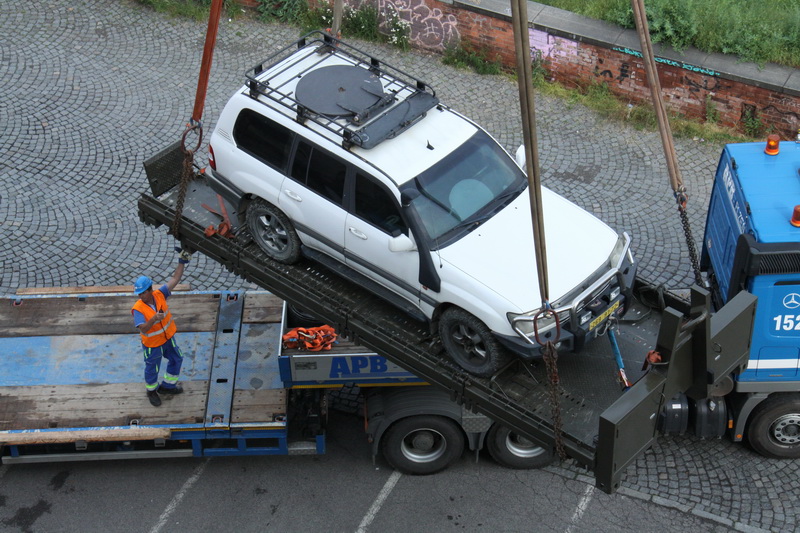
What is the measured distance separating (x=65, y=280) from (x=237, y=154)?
439cm

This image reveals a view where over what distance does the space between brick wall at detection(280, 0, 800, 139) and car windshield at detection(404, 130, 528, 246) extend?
23.0ft

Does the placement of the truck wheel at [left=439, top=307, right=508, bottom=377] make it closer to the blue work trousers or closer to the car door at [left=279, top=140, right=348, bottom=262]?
the car door at [left=279, top=140, right=348, bottom=262]

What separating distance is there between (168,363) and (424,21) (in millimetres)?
8722

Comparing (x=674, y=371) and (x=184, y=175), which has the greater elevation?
(x=674, y=371)

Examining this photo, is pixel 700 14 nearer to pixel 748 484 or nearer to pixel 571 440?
pixel 748 484

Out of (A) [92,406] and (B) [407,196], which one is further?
(A) [92,406]

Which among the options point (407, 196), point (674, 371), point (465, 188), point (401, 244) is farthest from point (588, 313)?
point (407, 196)

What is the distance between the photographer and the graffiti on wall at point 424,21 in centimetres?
1658

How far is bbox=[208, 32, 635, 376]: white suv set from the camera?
8.46 m

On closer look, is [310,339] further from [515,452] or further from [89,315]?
[89,315]

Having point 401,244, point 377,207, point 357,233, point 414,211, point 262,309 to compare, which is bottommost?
point 262,309

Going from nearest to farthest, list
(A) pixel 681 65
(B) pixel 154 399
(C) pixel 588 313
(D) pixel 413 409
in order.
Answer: (C) pixel 588 313 → (D) pixel 413 409 → (B) pixel 154 399 → (A) pixel 681 65

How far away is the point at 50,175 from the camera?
14.4 metres

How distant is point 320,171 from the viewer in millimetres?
9047
